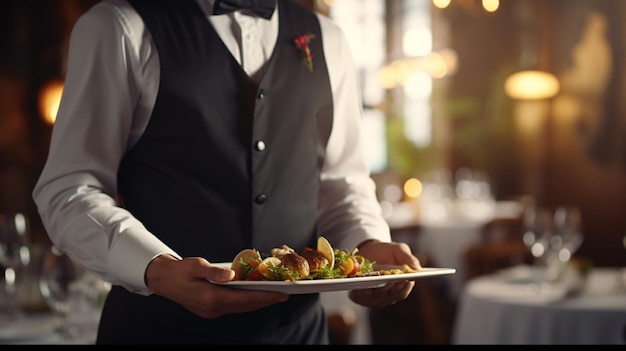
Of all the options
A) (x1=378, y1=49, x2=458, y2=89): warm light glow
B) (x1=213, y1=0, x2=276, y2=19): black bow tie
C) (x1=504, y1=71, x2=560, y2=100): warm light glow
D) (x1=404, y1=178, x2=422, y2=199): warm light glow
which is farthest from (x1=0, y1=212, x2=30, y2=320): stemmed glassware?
(x1=378, y1=49, x2=458, y2=89): warm light glow

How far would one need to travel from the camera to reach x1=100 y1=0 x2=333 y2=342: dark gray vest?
1502 mm

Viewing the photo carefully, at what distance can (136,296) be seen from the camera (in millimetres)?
1534

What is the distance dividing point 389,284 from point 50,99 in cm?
579

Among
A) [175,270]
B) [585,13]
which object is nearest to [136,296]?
[175,270]

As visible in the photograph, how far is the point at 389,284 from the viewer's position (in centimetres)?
142

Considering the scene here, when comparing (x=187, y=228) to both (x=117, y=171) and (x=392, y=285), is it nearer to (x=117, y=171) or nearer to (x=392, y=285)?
(x=117, y=171)

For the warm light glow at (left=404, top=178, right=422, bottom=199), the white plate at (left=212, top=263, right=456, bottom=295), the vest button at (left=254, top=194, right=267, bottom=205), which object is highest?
the vest button at (left=254, top=194, right=267, bottom=205)

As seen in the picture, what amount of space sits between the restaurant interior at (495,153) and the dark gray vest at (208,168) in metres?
1.31

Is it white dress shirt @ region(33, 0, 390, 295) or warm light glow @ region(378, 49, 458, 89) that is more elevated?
white dress shirt @ region(33, 0, 390, 295)

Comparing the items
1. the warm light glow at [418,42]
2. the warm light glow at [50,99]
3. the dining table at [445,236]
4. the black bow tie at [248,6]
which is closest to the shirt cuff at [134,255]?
the black bow tie at [248,6]

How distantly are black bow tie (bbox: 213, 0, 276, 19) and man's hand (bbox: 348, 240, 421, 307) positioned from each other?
51cm

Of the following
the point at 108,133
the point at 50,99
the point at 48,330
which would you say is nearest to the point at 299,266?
the point at 108,133

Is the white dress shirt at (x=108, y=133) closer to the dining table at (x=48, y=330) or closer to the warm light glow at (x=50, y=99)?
the dining table at (x=48, y=330)

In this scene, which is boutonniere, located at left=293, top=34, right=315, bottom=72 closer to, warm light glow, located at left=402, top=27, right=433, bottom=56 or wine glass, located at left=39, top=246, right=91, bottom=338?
wine glass, located at left=39, top=246, right=91, bottom=338
